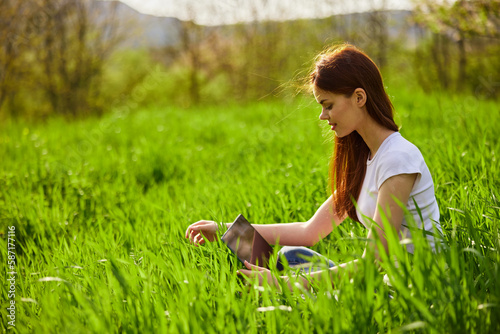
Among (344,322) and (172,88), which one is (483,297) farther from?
(172,88)

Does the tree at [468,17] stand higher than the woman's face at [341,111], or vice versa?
the tree at [468,17]

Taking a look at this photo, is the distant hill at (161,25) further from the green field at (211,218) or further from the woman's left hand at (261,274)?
the woman's left hand at (261,274)

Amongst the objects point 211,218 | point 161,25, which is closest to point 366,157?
point 211,218

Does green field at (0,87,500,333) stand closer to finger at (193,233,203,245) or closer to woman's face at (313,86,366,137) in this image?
finger at (193,233,203,245)

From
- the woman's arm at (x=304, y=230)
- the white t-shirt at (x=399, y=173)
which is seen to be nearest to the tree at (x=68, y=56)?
the woman's arm at (x=304, y=230)

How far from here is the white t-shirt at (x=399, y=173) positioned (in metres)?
1.59

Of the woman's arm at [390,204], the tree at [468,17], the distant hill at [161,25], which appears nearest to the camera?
the woman's arm at [390,204]

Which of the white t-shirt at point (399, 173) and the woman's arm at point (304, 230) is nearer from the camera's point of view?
the white t-shirt at point (399, 173)

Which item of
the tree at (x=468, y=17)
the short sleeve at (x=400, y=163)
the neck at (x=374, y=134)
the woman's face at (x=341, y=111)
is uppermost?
the tree at (x=468, y=17)

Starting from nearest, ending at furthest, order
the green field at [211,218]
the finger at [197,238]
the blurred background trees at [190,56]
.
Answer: the green field at [211,218]
the finger at [197,238]
the blurred background trees at [190,56]

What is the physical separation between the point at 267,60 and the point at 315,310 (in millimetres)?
11123

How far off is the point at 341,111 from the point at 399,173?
400mm

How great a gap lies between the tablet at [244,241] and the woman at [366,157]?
0.44 ft

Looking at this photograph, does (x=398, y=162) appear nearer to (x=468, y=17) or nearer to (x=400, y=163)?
(x=400, y=163)
